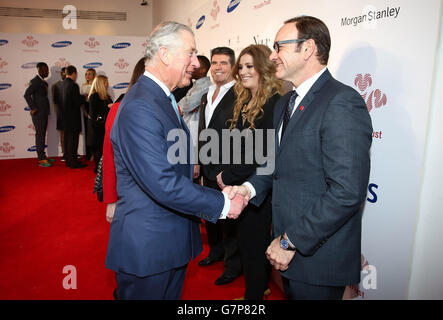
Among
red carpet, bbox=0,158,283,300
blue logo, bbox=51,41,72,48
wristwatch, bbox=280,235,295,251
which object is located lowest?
red carpet, bbox=0,158,283,300

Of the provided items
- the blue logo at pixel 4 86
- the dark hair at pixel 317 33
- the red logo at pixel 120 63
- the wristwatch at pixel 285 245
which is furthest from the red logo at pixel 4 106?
the wristwatch at pixel 285 245

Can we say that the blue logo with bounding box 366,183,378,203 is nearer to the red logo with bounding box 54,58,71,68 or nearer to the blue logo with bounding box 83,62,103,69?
the blue logo with bounding box 83,62,103,69

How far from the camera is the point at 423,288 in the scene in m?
1.67

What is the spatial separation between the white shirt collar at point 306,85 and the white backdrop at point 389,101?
0.53m

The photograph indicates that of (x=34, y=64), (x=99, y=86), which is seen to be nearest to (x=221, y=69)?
(x=99, y=86)

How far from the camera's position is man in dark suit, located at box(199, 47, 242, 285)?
2.62 metres

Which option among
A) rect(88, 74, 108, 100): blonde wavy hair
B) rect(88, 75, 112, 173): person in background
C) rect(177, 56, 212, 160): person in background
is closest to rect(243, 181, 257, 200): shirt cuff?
rect(177, 56, 212, 160): person in background

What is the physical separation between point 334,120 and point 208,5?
448 cm

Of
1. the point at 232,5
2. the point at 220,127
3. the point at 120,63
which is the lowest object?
the point at 220,127

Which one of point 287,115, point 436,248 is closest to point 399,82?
point 287,115

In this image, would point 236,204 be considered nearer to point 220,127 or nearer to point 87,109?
point 220,127

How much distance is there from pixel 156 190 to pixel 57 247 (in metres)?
2.75

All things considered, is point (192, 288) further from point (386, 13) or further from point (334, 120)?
point (386, 13)

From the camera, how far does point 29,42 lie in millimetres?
7824
